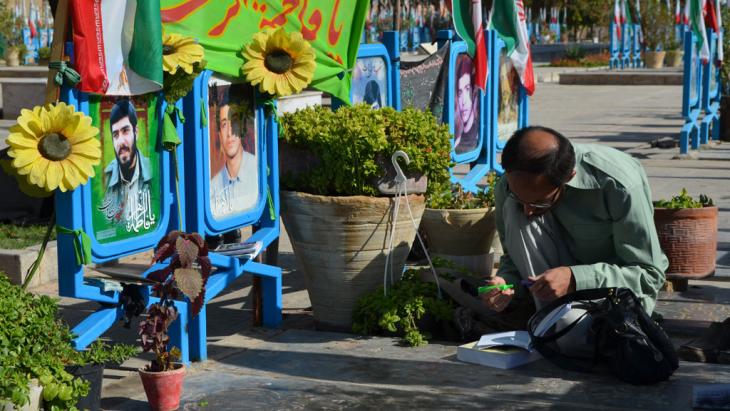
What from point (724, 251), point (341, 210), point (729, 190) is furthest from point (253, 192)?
point (729, 190)

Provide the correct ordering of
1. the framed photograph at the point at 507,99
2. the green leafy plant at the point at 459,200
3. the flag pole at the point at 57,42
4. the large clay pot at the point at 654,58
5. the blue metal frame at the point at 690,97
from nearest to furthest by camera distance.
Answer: the flag pole at the point at 57,42 < the green leafy plant at the point at 459,200 < the framed photograph at the point at 507,99 < the blue metal frame at the point at 690,97 < the large clay pot at the point at 654,58

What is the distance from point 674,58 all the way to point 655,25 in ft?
10.7

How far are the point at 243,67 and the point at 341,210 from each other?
840mm

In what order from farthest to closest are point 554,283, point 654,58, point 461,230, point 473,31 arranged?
point 654,58, point 473,31, point 461,230, point 554,283

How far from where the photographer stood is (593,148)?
526 cm

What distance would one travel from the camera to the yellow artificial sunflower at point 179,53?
477 centimetres

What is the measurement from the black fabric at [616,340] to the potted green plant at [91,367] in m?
1.87

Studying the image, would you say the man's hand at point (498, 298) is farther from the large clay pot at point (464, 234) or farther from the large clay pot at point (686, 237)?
the large clay pot at point (686, 237)

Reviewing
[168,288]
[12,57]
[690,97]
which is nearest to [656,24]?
[12,57]

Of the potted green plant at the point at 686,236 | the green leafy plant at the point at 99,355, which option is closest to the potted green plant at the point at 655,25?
the potted green plant at the point at 686,236

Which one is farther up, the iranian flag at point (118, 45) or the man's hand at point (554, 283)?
the iranian flag at point (118, 45)

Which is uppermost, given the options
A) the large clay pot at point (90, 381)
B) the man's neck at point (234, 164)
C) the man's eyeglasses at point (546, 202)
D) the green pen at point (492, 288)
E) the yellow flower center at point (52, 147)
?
the yellow flower center at point (52, 147)

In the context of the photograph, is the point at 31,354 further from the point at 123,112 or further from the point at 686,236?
the point at 686,236

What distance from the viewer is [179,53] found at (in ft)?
15.9
